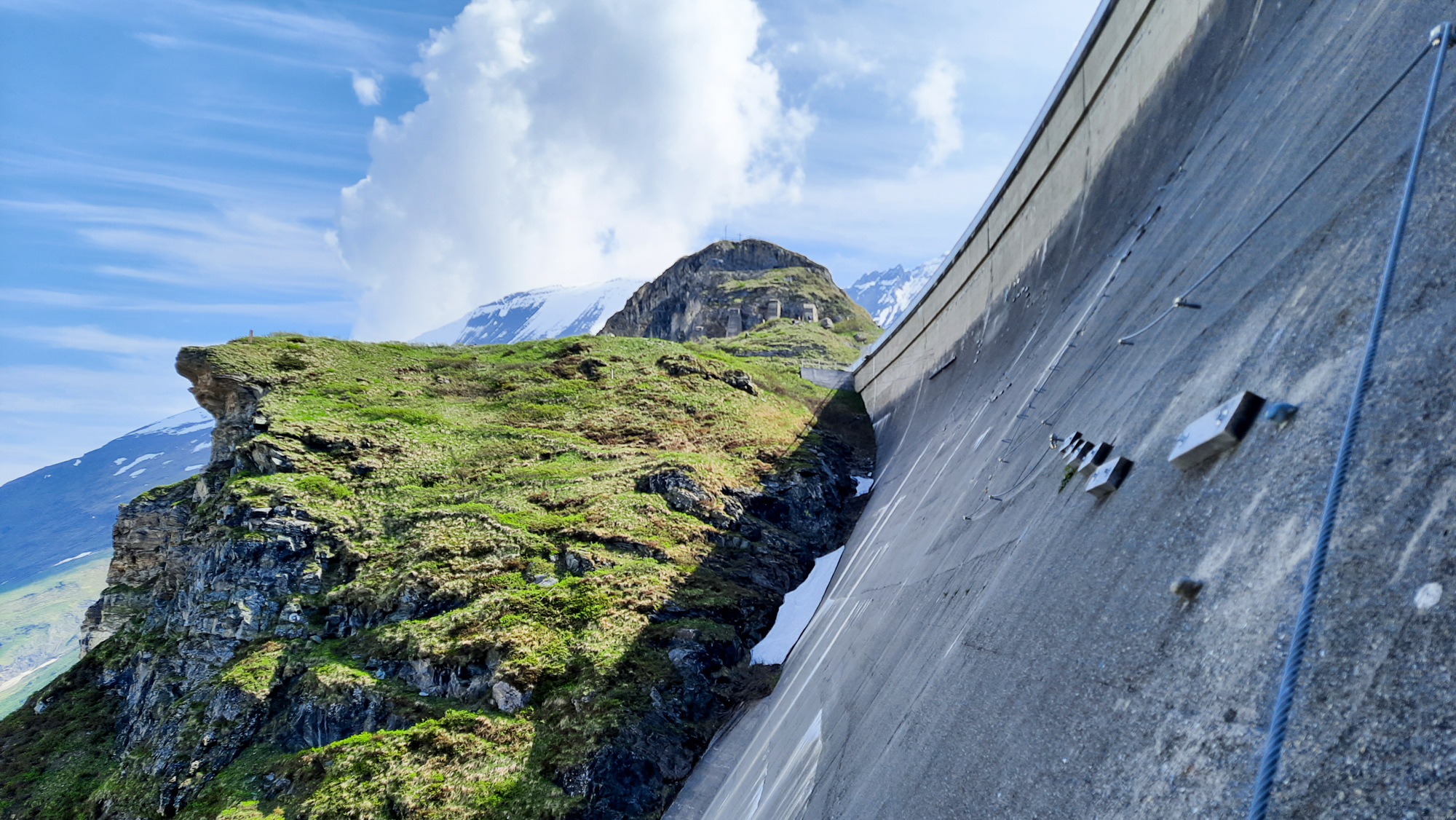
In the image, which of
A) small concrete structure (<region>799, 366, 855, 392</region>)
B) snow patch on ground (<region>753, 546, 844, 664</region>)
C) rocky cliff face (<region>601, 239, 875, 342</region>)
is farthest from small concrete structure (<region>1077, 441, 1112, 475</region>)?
rocky cliff face (<region>601, 239, 875, 342</region>)

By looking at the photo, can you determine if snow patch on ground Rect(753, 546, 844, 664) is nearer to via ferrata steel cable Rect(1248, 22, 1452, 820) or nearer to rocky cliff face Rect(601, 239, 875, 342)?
via ferrata steel cable Rect(1248, 22, 1452, 820)

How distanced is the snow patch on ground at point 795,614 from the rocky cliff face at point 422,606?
52 cm

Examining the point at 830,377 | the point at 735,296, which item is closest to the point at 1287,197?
the point at 830,377

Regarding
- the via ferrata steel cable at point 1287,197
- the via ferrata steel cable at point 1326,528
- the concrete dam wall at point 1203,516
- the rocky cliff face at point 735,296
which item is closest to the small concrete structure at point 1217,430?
the concrete dam wall at point 1203,516

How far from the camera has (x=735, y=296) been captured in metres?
80.9

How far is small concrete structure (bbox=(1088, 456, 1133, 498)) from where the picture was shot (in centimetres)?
683

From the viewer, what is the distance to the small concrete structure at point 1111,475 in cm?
683

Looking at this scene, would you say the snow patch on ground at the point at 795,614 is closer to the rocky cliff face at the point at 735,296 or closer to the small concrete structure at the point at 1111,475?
the small concrete structure at the point at 1111,475

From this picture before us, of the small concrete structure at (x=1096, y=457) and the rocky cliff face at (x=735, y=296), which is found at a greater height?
the rocky cliff face at (x=735, y=296)

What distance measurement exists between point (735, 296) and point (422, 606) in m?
62.9

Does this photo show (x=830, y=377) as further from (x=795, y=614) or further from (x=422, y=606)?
(x=422, y=606)

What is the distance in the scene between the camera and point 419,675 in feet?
64.0

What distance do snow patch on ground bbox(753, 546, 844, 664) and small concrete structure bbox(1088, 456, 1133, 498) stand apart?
1628 cm

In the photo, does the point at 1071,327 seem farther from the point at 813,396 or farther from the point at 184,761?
the point at 813,396
